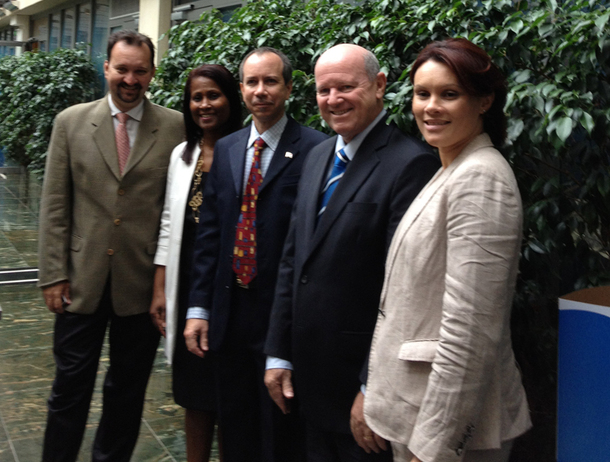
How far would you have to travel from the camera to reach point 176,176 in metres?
3.19

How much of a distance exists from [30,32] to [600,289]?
23212 mm

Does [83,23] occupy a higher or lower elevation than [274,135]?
higher

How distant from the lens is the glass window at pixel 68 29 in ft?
58.9

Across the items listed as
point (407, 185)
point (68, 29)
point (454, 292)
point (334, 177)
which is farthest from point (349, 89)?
point (68, 29)

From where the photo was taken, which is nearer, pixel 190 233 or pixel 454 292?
pixel 454 292

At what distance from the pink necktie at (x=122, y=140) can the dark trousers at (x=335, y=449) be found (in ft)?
4.99

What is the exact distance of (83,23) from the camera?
16.9 meters

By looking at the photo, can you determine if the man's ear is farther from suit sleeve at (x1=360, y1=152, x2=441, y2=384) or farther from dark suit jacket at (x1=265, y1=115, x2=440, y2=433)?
suit sleeve at (x1=360, y1=152, x2=441, y2=384)

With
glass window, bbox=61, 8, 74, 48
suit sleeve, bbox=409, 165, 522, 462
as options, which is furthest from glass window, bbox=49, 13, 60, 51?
suit sleeve, bbox=409, 165, 522, 462

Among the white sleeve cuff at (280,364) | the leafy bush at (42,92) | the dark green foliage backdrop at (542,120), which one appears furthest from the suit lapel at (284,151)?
the leafy bush at (42,92)

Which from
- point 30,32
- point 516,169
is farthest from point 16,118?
point 516,169

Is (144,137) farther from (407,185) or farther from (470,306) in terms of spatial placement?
(470,306)

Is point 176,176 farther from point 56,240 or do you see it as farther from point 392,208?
point 392,208

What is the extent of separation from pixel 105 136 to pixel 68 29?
16.6 meters
